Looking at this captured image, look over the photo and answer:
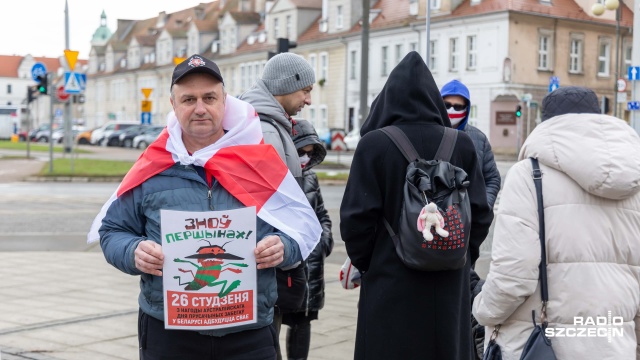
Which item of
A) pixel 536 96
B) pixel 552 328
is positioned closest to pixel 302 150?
pixel 552 328

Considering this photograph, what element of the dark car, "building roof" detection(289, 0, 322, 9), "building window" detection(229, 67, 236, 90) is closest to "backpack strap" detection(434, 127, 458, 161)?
the dark car

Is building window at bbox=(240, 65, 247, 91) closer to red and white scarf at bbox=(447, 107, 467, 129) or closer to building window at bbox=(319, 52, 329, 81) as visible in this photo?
building window at bbox=(319, 52, 329, 81)

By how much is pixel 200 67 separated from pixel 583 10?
57344mm

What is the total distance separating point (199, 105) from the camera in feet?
12.4

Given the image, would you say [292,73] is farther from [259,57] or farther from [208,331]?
[259,57]

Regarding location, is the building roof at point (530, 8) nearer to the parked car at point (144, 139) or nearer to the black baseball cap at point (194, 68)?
the parked car at point (144, 139)

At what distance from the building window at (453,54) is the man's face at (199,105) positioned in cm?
5396

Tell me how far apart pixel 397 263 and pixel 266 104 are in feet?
4.83

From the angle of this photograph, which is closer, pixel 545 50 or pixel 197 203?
pixel 197 203

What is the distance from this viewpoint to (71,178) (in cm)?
2939

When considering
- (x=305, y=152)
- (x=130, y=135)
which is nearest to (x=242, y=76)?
(x=130, y=135)

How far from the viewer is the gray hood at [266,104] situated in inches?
203

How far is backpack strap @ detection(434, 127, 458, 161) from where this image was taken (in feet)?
13.6

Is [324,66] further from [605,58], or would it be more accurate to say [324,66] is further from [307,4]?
[605,58]
